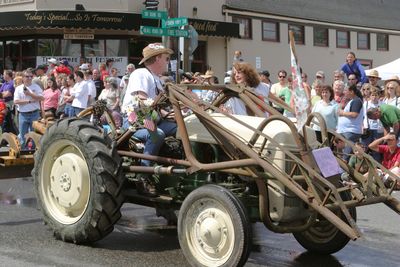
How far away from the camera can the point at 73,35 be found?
22.8 meters

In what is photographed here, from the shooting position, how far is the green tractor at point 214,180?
16.0 ft

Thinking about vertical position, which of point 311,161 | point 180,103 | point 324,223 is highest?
point 180,103

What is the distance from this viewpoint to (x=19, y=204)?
8.34 meters

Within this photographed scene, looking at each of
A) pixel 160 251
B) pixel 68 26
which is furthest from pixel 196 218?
pixel 68 26

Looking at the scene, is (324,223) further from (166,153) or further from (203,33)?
(203,33)

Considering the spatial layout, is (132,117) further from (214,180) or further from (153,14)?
(153,14)

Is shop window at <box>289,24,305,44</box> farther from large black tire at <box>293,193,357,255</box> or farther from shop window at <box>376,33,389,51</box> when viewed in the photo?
large black tire at <box>293,193,357,255</box>

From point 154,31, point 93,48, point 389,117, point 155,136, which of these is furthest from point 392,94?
point 93,48

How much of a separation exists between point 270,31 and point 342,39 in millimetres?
5878

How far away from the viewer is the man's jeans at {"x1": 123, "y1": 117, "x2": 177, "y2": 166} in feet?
19.5

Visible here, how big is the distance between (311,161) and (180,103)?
4.33ft

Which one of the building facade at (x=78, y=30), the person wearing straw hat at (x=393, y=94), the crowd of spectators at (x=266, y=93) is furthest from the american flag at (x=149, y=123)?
the building facade at (x=78, y=30)

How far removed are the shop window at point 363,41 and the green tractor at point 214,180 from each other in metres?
29.4

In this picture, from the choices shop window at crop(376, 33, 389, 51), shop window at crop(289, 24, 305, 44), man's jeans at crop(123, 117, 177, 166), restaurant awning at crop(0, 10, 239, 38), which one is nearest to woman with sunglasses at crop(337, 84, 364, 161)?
man's jeans at crop(123, 117, 177, 166)
